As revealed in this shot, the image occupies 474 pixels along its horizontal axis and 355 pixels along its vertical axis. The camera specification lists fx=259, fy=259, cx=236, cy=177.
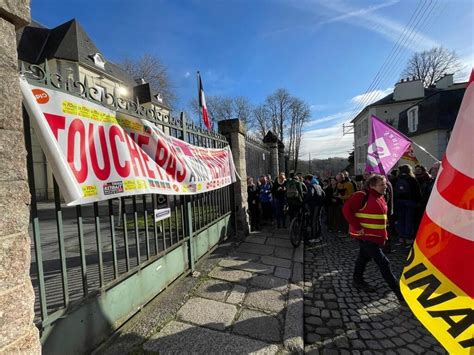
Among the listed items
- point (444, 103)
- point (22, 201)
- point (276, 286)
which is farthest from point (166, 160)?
point (444, 103)

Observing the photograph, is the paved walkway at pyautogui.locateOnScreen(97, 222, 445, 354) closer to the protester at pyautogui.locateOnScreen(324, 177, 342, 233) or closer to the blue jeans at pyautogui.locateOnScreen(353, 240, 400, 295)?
the blue jeans at pyautogui.locateOnScreen(353, 240, 400, 295)

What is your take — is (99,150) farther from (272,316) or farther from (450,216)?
(272,316)

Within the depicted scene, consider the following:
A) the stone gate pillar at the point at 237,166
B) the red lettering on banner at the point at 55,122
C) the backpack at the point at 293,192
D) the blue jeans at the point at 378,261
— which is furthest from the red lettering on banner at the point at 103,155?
the backpack at the point at 293,192

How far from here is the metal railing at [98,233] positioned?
2.01m

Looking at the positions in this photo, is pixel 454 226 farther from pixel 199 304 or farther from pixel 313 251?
pixel 313 251

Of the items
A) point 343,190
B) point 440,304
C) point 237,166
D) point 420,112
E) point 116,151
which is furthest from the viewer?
point 420,112

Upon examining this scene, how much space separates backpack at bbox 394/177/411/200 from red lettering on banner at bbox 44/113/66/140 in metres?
6.59

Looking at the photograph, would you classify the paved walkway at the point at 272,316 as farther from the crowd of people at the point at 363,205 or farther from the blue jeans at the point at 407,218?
the blue jeans at the point at 407,218

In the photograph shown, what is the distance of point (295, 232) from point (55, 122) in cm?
515

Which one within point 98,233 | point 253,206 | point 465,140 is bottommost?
point 253,206

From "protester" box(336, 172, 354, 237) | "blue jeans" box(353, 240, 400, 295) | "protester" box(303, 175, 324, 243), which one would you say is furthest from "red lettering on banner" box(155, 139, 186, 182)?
"protester" box(336, 172, 354, 237)

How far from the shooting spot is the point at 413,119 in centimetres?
2138

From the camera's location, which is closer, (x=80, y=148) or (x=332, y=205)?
(x=80, y=148)

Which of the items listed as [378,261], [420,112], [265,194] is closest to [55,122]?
[378,261]
